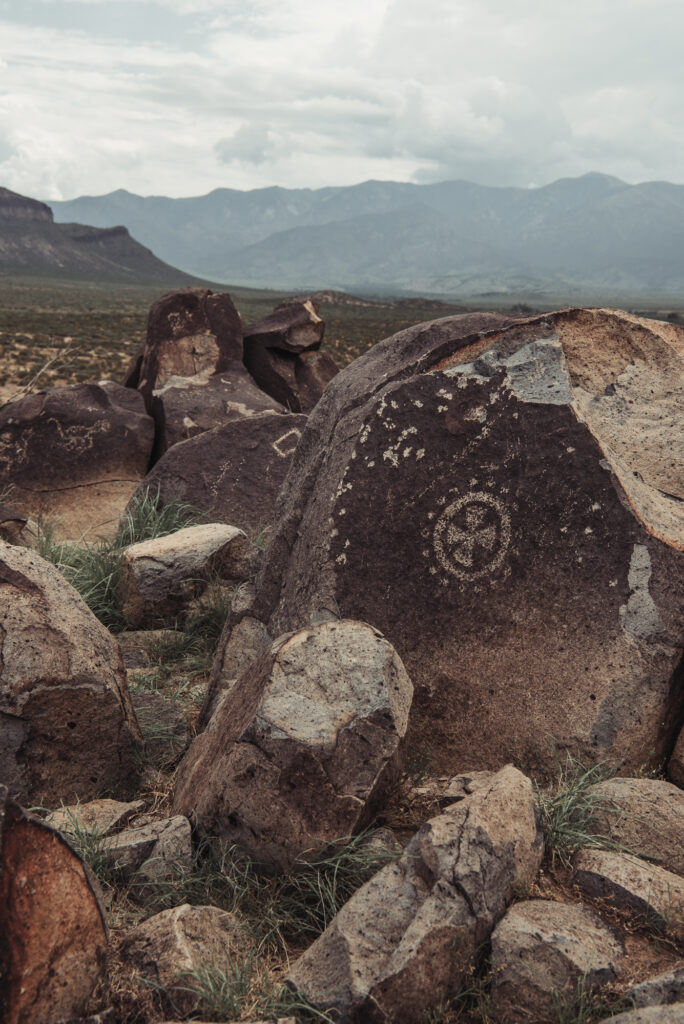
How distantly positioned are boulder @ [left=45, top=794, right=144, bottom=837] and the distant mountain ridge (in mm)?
129224

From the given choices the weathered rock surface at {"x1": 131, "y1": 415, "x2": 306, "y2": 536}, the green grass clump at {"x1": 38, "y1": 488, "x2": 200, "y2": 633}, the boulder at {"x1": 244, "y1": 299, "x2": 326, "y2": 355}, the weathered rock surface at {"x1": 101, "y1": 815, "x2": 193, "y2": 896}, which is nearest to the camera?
the weathered rock surface at {"x1": 101, "y1": 815, "x2": 193, "y2": 896}

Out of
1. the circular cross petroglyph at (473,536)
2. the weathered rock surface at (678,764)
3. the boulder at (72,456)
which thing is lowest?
the weathered rock surface at (678,764)

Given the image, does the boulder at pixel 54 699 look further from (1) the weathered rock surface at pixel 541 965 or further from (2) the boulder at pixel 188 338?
(2) the boulder at pixel 188 338

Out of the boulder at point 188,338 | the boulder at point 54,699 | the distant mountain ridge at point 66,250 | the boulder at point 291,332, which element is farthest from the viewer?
the distant mountain ridge at point 66,250

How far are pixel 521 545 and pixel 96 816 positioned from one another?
84.6 inches

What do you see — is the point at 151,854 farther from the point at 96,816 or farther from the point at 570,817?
the point at 570,817

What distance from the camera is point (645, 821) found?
3.26 m

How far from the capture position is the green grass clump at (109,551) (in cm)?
573

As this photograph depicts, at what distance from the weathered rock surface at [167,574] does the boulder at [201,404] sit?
3238 millimetres

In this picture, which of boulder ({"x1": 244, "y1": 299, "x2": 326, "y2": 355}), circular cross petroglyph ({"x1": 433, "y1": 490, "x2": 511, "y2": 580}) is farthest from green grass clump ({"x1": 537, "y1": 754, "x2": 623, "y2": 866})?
boulder ({"x1": 244, "y1": 299, "x2": 326, "y2": 355})

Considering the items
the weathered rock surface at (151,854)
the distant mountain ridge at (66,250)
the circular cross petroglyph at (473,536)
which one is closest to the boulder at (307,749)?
the weathered rock surface at (151,854)

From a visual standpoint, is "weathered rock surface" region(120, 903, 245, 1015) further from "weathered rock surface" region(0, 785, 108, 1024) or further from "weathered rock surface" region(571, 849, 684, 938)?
"weathered rock surface" region(571, 849, 684, 938)

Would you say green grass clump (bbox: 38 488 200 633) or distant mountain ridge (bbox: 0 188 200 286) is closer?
green grass clump (bbox: 38 488 200 633)

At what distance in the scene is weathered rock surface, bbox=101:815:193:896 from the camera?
3184mm
